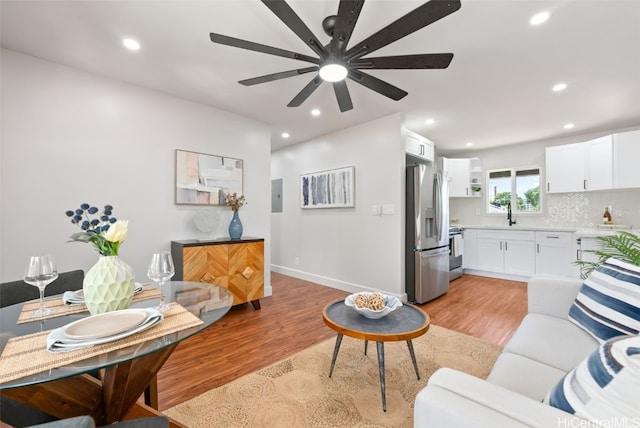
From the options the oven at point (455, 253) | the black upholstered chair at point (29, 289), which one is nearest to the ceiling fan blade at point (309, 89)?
the black upholstered chair at point (29, 289)

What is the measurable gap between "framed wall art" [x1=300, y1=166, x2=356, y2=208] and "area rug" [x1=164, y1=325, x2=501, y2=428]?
7.44 ft

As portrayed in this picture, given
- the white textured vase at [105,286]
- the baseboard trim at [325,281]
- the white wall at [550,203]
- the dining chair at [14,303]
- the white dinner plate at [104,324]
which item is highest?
the white wall at [550,203]

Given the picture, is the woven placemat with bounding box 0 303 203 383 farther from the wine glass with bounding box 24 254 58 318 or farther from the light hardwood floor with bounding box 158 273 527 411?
the light hardwood floor with bounding box 158 273 527 411

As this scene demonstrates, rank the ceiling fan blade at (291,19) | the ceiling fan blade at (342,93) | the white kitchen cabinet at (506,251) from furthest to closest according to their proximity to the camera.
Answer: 1. the white kitchen cabinet at (506,251)
2. the ceiling fan blade at (342,93)
3. the ceiling fan blade at (291,19)

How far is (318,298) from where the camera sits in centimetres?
373

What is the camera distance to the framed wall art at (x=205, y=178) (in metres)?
3.07

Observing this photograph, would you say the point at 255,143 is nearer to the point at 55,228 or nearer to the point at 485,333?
the point at 55,228

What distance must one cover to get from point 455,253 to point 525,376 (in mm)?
3837

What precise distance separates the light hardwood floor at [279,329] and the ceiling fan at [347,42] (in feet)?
7.05

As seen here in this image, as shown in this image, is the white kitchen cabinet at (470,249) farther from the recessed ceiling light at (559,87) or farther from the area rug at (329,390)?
the area rug at (329,390)

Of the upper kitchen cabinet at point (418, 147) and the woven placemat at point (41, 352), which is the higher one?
the upper kitchen cabinet at point (418, 147)

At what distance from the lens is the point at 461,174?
5.27 meters

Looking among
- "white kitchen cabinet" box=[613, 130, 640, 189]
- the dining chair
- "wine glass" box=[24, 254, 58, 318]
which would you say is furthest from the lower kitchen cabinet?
"wine glass" box=[24, 254, 58, 318]

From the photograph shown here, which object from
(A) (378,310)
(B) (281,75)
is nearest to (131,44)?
(B) (281,75)
